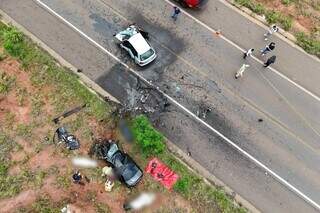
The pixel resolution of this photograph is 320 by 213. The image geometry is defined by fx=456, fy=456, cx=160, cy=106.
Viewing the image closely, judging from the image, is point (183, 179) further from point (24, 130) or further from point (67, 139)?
point (24, 130)

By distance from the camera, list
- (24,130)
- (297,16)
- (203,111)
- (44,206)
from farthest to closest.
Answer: (297,16) < (203,111) < (24,130) < (44,206)

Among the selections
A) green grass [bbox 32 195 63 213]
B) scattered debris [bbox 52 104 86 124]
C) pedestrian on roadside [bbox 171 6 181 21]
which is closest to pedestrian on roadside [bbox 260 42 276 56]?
pedestrian on roadside [bbox 171 6 181 21]

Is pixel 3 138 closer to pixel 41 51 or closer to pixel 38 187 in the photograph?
pixel 38 187

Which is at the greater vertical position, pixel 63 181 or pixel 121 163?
pixel 121 163

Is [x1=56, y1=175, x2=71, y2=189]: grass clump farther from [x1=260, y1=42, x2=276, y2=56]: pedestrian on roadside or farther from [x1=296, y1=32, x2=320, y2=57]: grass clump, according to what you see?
[x1=296, y1=32, x2=320, y2=57]: grass clump

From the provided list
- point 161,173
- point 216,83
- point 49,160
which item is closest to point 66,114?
point 49,160

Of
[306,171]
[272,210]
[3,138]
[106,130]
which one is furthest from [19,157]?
[306,171]

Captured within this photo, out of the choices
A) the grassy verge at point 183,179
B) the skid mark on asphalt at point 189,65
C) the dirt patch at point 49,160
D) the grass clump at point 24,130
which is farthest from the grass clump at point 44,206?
the skid mark on asphalt at point 189,65
